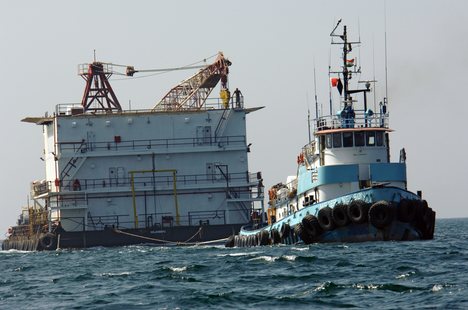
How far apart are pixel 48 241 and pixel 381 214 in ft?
88.1

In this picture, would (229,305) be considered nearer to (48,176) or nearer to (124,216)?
(124,216)

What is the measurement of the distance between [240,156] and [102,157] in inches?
325

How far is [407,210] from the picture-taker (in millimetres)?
51438

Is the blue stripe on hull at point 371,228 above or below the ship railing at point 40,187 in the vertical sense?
below

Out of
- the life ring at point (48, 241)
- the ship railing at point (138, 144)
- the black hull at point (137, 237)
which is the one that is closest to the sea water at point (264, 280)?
the black hull at point (137, 237)

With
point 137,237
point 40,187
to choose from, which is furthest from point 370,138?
point 40,187

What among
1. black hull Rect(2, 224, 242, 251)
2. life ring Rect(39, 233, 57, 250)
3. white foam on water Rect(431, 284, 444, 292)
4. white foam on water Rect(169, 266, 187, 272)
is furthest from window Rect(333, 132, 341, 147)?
life ring Rect(39, 233, 57, 250)

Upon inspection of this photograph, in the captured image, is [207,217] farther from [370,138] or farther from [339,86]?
[370,138]

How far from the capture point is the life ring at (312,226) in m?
53.0

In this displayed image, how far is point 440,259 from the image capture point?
138 feet

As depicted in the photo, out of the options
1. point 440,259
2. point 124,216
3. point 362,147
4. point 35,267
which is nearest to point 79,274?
point 35,267

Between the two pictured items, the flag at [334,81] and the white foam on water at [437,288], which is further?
the flag at [334,81]

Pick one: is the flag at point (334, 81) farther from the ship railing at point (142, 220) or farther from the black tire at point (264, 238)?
the ship railing at point (142, 220)

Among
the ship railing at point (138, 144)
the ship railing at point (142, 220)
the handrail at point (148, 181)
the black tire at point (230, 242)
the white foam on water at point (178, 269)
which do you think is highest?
the ship railing at point (138, 144)
